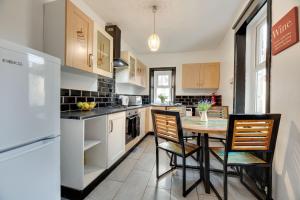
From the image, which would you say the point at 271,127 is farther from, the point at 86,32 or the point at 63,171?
the point at 86,32

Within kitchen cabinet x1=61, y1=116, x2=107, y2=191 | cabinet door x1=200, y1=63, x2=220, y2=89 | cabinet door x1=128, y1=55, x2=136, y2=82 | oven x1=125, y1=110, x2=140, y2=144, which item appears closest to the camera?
kitchen cabinet x1=61, y1=116, x2=107, y2=191

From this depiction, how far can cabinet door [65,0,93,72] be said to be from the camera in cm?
165

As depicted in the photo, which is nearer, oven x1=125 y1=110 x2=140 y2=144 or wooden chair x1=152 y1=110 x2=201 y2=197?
wooden chair x1=152 y1=110 x2=201 y2=197

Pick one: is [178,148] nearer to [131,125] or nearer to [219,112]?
[131,125]

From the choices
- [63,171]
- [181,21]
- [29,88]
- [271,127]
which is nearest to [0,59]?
[29,88]

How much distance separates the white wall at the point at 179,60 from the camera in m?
4.58

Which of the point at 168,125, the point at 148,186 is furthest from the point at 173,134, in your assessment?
the point at 148,186

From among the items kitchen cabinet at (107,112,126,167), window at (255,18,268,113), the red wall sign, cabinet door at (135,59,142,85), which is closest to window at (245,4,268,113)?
window at (255,18,268,113)

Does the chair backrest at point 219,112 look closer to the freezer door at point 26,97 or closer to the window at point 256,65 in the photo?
the window at point 256,65

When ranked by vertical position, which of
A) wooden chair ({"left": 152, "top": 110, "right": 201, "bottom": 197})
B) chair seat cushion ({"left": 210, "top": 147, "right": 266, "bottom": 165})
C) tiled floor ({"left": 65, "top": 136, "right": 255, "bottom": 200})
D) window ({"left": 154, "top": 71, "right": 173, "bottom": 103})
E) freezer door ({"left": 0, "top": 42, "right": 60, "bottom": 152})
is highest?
window ({"left": 154, "top": 71, "right": 173, "bottom": 103})

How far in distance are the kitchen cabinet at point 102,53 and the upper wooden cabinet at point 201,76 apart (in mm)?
2596

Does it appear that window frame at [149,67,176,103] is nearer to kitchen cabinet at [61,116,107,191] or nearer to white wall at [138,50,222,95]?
white wall at [138,50,222,95]

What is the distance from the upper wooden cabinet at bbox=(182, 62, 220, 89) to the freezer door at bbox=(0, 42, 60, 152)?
3808mm

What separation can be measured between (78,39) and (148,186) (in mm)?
1886
